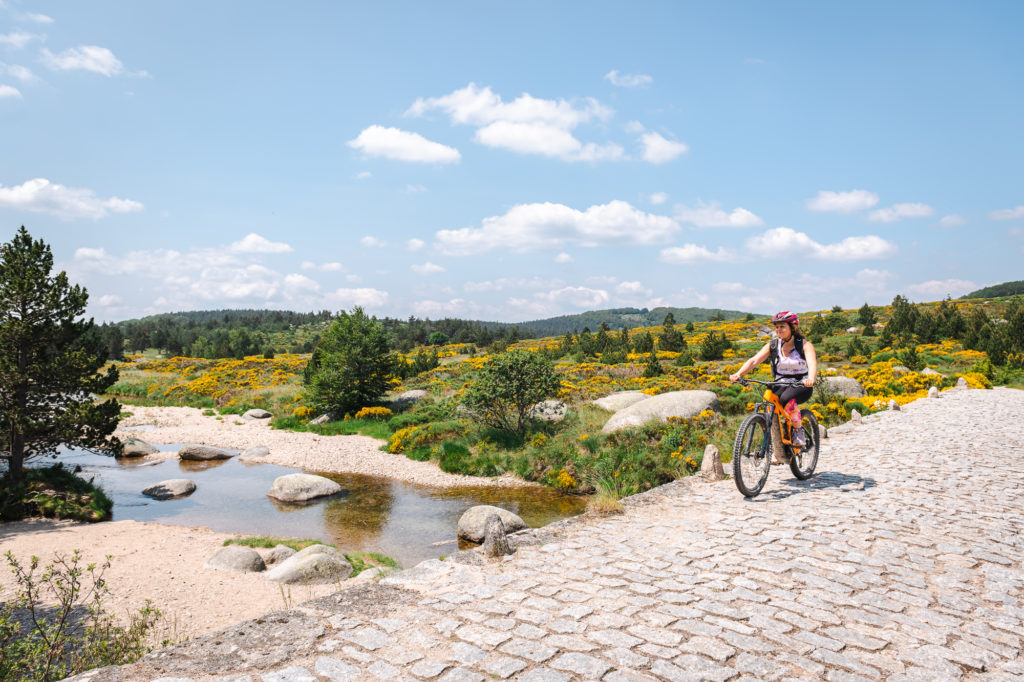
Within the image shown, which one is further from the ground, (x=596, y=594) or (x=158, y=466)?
(x=596, y=594)

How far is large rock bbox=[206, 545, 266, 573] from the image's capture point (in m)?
9.27

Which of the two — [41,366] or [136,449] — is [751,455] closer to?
[41,366]

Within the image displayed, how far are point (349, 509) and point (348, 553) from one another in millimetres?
3446

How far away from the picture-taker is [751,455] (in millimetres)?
7359

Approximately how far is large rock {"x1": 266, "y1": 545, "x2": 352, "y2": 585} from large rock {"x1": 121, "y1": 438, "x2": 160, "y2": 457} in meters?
15.2

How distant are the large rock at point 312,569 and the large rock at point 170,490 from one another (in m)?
7.89

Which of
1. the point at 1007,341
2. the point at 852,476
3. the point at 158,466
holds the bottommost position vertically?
the point at 158,466

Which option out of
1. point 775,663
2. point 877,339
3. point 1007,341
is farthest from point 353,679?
point 877,339

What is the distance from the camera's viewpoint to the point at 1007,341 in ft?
89.5

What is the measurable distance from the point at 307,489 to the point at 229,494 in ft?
8.45

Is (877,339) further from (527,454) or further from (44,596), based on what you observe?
(44,596)

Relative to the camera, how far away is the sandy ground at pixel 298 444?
16.9 metres

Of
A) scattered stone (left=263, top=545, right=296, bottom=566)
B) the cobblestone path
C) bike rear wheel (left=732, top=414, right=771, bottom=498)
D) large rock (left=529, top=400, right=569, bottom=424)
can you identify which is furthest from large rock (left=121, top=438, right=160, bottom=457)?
bike rear wheel (left=732, top=414, right=771, bottom=498)

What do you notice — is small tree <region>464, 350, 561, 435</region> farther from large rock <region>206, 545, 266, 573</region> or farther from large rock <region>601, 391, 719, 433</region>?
large rock <region>206, 545, 266, 573</region>
